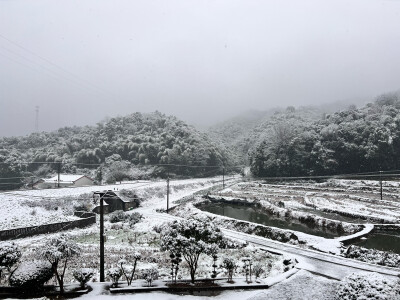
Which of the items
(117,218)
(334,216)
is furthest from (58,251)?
(334,216)

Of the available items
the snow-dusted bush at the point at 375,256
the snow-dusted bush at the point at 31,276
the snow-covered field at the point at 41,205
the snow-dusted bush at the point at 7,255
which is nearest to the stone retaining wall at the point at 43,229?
the snow-covered field at the point at 41,205

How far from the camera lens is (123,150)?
260ft

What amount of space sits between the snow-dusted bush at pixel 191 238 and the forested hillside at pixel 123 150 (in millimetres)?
52474

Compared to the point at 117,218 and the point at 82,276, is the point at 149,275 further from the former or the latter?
the point at 117,218

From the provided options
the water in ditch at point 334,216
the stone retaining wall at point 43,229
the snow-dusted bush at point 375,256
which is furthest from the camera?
the water in ditch at point 334,216

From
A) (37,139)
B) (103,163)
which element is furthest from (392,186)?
(37,139)

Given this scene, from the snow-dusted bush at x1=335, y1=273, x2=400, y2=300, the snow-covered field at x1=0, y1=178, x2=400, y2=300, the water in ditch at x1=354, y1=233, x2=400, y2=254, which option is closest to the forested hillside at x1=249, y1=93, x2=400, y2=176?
the snow-covered field at x1=0, y1=178, x2=400, y2=300

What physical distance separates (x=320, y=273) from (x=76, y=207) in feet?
96.7

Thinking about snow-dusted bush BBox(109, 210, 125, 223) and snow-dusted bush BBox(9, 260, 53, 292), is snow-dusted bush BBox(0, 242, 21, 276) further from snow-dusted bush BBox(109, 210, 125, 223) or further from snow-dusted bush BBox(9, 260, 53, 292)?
snow-dusted bush BBox(109, 210, 125, 223)

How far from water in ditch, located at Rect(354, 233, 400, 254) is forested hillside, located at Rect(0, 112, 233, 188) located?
50.8 meters

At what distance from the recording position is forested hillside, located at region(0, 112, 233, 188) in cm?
7238

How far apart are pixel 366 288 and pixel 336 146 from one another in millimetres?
53261

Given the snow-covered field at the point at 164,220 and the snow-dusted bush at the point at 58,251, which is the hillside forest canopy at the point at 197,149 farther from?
the snow-dusted bush at the point at 58,251

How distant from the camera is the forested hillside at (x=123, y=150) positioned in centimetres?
7238
